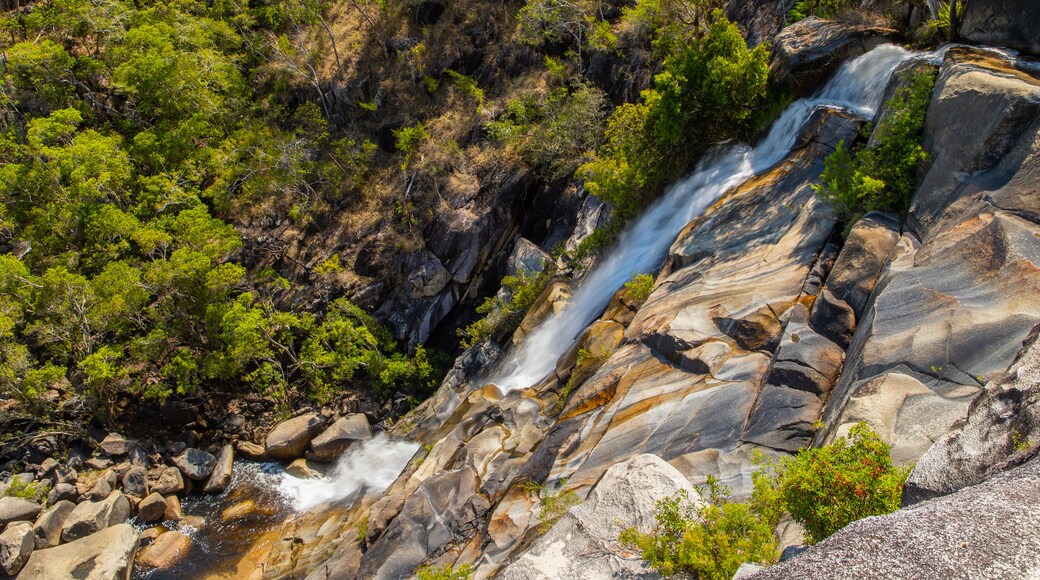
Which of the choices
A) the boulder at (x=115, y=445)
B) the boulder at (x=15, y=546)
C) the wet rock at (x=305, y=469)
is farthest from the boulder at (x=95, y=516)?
the wet rock at (x=305, y=469)

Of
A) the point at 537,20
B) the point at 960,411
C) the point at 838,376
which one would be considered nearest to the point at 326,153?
the point at 537,20

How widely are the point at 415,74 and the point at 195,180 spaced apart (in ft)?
37.5

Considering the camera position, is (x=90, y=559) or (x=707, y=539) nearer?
(x=707, y=539)

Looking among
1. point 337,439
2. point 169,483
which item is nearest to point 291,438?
point 337,439

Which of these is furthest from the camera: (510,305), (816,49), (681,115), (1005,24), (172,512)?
(510,305)

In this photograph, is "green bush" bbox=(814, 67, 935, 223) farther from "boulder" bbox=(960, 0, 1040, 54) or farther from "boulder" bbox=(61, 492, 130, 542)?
"boulder" bbox=(61, 492, 130, 542)

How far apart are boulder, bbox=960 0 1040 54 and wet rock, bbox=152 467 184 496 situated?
85.8 feet

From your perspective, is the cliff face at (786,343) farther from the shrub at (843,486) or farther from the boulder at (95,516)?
the boulder at (95,516)

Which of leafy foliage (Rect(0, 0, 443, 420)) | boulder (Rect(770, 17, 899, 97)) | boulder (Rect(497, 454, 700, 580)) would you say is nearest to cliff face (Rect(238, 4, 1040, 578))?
boulder (Rect(497, 454, 700, 580))

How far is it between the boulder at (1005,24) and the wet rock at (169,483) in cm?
2614

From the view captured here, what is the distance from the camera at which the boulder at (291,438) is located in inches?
889

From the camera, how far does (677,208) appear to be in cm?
1775

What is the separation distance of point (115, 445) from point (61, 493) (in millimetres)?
2279

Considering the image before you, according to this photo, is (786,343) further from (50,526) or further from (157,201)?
(157,201)
